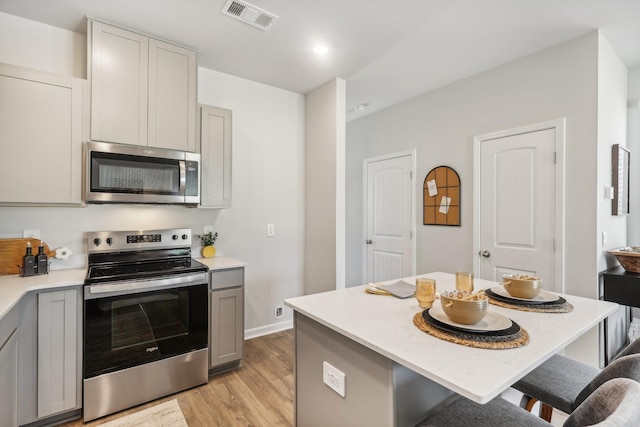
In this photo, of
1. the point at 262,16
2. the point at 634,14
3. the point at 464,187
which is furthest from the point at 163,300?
Answer: the point at 634,14

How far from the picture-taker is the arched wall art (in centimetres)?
334

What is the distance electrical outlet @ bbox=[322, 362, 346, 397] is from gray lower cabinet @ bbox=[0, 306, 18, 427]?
150 centimetres

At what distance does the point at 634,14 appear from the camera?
221 centimetres

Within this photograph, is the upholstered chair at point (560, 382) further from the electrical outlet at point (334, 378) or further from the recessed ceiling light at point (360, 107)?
the recessed ceiling light at point (360, 107)

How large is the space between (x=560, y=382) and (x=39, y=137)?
309 centimetres

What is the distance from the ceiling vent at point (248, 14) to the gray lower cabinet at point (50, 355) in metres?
2.03

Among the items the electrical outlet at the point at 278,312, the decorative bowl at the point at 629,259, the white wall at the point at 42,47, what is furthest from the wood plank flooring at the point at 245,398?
the decorative bowl at the point at 629,259

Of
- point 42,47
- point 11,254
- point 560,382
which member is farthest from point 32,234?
point 560,382

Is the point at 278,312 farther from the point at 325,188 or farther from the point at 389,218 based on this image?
the point at 389,218

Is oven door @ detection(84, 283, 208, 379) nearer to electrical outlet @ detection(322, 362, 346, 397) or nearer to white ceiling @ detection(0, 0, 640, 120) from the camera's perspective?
electrical outlet @ detection(322, 362, 346, 397)

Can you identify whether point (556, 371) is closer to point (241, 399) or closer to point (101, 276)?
point (241, 399)

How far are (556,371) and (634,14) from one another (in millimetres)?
2497

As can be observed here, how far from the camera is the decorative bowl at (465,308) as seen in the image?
1.05 m

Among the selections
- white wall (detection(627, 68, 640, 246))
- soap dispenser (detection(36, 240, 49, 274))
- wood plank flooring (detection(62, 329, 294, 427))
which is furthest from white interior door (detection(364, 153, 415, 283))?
soap dispenser (detection(36, 240, 49, 274))
